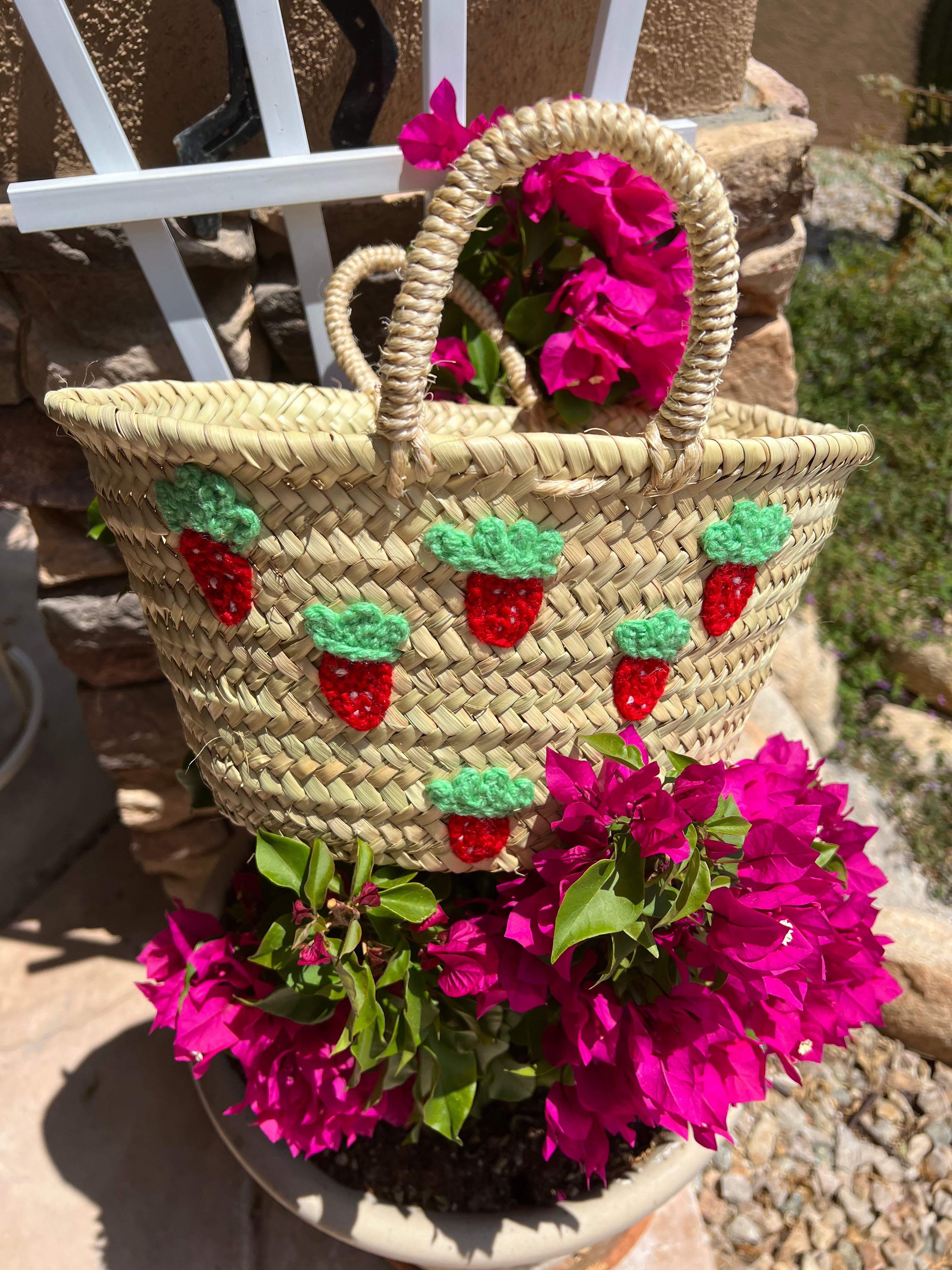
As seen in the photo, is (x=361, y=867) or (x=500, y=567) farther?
(x=361, y=867)

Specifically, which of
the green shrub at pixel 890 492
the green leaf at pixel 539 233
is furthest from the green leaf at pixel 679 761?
the green shrub at pixel 890 492

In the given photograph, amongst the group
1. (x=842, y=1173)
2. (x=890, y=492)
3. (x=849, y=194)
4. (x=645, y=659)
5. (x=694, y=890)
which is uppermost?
(x=645, y=659)

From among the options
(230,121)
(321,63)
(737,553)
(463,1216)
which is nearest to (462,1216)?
(463,1216)

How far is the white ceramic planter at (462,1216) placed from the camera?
2.72 ft

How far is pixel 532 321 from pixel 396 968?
27.3 inches

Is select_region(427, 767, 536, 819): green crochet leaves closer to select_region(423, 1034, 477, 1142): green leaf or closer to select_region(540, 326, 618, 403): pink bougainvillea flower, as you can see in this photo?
select_region(423, 1034, 477, 1142): green leaf

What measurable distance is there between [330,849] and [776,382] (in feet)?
3.43

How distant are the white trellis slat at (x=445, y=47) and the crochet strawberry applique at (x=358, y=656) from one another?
591 millimetres

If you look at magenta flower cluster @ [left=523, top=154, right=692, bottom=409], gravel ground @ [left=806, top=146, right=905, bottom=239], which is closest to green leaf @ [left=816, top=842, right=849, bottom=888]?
magenta flower cluster @ [left=523, top=154, right=692, bottom=409]

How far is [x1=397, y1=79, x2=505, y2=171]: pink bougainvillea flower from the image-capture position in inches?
31.9

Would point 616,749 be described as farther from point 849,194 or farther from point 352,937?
point 849,194

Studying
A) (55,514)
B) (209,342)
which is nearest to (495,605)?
(209,342)

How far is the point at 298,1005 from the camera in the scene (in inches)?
30.1

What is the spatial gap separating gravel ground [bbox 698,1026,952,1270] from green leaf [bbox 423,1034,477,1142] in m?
0.65
